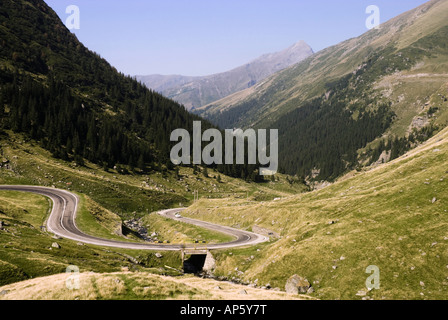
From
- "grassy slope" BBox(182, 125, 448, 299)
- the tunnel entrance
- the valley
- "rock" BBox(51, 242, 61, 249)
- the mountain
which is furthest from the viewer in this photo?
the mountain

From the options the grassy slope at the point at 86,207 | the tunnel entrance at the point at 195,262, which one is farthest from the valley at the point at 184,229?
the grassy slope at the point at 86,207

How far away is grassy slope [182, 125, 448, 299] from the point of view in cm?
3422

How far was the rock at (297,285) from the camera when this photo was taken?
38.6m

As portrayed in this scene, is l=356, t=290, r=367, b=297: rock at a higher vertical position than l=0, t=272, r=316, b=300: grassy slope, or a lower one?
lower

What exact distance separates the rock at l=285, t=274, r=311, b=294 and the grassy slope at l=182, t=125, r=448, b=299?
1235 mm

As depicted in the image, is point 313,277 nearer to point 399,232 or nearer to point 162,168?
point 399,232

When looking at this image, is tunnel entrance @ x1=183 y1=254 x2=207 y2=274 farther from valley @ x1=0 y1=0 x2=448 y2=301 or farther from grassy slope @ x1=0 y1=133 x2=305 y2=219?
grassy slope @ x1=0 y1=133 x2=305 y2=219

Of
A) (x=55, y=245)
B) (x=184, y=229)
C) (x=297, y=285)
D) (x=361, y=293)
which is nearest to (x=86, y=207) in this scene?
(x=184, y=229)

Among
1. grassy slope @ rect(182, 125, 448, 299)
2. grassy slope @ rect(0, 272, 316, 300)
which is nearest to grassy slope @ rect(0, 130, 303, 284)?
grassy slope @ rect(0, 272, 316, 300)

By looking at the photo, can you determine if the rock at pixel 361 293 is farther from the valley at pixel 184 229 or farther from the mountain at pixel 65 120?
the mountain at pixel 65 120

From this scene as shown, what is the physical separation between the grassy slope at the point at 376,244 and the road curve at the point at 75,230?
8183 millimetres

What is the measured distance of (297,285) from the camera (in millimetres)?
39312

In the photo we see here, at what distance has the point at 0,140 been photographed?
114250 millimetres

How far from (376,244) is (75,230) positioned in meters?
63.2
